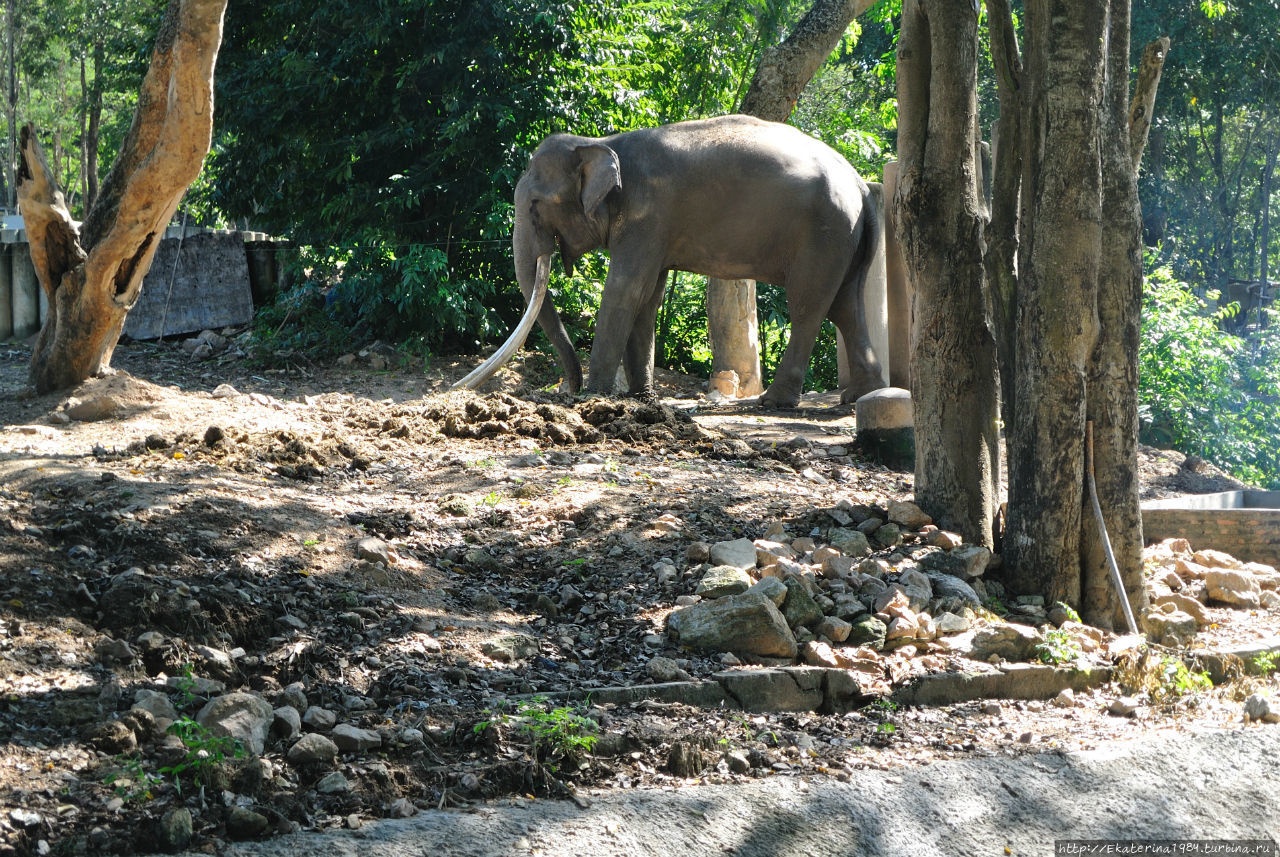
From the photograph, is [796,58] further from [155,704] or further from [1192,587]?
[155,704]

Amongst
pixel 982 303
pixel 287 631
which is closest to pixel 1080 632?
pixel 982 303

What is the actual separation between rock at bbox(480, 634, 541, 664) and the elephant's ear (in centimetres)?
584

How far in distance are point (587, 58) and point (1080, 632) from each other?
9.09 m

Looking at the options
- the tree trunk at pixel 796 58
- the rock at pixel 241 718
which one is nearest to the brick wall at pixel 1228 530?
the rock at pixel 241 718

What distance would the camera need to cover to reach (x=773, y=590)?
5238 millimetres

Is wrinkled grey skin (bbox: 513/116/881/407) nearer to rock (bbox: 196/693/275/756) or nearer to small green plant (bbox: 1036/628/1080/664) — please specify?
small green plant (bbox: 1036/628/1080/664)

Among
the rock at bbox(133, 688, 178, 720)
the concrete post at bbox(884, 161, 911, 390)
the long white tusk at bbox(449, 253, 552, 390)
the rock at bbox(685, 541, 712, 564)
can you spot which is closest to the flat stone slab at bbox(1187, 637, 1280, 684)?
the rock at bbox(685, 541, 712, 564)

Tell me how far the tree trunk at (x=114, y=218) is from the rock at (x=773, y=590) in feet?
16.3

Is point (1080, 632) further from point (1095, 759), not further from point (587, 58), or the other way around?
point (587, 58)

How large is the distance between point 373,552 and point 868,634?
2.13m

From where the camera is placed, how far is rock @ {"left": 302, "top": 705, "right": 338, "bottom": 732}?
12.8 feet

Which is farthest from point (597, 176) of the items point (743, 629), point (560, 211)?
point (743, 629)

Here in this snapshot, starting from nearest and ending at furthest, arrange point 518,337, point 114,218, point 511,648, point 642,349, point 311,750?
1. point 311,750
2. point 511,648
3. point 114,218
4. point 518,337
5. point 642,349

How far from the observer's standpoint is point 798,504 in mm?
7035
